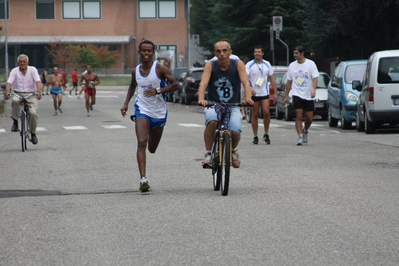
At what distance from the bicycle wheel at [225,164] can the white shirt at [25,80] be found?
8.48 metres

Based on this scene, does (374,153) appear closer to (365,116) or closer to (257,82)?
(257,82)

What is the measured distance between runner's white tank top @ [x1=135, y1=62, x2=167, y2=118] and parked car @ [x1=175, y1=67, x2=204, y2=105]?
3073cm

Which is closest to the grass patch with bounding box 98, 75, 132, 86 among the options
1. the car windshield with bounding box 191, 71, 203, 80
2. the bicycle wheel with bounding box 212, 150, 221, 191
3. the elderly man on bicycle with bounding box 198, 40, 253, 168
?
the car windshield with bounding box 191, 71, 203, 80

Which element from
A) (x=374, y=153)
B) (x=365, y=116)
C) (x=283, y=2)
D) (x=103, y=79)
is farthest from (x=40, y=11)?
(x=374, y=153)

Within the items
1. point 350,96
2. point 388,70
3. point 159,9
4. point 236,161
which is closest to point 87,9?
point 159,9

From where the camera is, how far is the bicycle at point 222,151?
10.4m

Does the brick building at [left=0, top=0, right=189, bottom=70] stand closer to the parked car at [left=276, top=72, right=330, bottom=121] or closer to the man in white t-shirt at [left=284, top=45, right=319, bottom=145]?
the parked car at [left=276, top=72, right=330, bottom=121]

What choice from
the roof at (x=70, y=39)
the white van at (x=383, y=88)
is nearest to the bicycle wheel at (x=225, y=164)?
the white van at (x=383, y=88)

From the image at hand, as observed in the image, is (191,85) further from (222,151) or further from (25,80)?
(222,151)

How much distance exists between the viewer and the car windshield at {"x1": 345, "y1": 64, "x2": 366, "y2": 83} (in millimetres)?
24344

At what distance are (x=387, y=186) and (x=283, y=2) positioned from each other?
38302 millimetres

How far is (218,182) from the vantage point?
10898mm

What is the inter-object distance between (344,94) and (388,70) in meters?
2.58

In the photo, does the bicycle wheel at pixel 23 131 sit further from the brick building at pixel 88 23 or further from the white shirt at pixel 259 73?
the brick building at pixel 88 23
